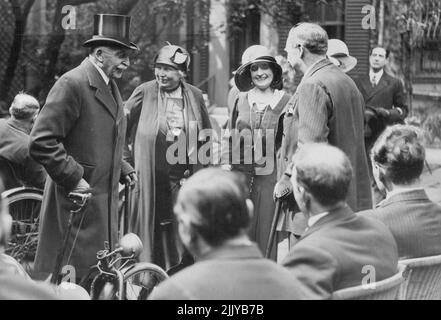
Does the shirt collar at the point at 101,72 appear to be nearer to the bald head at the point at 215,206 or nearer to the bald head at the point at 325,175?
Result: the bald head at the point at 325,175

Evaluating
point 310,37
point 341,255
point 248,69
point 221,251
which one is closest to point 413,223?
point 341,255

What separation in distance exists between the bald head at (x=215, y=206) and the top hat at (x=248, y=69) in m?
4.29

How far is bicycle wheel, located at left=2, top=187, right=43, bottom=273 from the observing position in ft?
23.1

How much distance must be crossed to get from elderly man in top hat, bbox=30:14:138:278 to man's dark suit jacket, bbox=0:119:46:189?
Result: 66.3 inches

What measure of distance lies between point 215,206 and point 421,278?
1.29m

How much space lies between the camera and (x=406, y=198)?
4254 mm

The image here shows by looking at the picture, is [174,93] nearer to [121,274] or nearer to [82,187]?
[82,187]

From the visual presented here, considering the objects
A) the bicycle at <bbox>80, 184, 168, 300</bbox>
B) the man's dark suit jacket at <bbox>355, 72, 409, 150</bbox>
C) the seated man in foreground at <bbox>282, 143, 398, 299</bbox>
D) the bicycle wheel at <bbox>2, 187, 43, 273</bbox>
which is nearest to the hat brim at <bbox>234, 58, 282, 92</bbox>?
the bicycle wheel at <bbox>2, 187, 43, 273</bbox>

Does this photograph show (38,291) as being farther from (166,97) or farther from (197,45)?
(197,45)

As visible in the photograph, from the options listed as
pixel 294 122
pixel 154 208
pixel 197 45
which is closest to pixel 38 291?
pixel 294 122

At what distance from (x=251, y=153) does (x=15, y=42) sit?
4.28 m

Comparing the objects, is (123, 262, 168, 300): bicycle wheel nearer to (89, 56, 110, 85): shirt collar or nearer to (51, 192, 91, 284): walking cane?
(51, 192, 91, 284): walking cane

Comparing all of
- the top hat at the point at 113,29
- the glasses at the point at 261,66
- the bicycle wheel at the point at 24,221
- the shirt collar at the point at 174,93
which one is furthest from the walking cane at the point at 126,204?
the glasses at the point at 261,66

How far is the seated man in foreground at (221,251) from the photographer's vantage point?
2893mm
